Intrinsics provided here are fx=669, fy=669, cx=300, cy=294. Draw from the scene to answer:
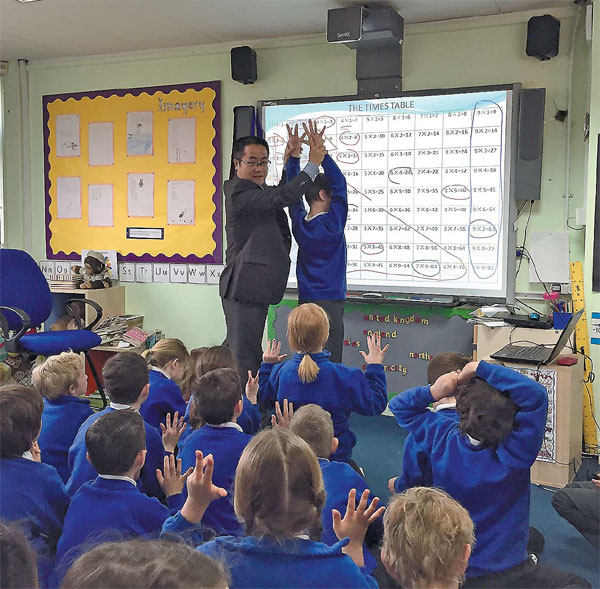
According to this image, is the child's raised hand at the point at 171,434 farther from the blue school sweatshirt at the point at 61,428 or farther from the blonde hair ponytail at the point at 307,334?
the blonde hair ponytail at the point at 307,334

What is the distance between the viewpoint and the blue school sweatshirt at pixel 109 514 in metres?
1.47

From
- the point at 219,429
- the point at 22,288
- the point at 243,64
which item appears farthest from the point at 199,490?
the point at 243,64

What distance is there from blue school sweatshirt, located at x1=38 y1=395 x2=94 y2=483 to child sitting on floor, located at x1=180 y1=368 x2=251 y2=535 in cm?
56

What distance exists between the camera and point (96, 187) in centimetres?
504

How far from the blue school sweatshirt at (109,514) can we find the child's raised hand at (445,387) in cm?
82

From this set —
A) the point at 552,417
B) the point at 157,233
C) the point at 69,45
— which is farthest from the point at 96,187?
the point at 552,417

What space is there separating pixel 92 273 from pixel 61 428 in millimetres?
2699

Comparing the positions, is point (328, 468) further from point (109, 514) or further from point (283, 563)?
point (283, 563)

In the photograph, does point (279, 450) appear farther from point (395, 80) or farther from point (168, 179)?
point (168, 179)

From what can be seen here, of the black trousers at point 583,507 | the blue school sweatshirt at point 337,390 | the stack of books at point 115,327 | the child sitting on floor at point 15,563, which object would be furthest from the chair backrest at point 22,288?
the child sitting on floor at point 15,563

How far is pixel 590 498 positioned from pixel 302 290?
162 cm

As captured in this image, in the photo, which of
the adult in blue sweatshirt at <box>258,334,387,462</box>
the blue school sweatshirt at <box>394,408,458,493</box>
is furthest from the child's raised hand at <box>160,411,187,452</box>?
the blue school sweatshirt at <box>394,408,458,493</box>

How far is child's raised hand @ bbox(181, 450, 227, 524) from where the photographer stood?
1.32 m

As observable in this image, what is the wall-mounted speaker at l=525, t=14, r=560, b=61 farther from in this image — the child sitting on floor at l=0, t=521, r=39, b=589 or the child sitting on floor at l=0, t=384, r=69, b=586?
the child sitting on floor at l=0, t=521, r=39, b=589
